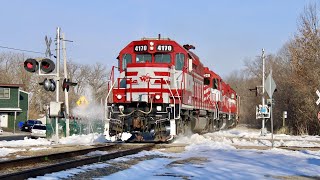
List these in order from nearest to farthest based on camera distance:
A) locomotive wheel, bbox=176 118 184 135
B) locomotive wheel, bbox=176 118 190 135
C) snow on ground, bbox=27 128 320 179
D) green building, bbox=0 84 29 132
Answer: snow on ground, bbox=27 128 320 179 → locomotive wheel, bbox=176 118 184 135 → locomotive wheel, bbox=176 118 190 135 → green building, bbox=0 84 29 132

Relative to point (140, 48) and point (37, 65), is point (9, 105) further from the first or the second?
point (140, 48)

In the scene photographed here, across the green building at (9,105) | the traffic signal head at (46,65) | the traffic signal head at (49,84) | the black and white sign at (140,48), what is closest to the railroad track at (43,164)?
the black and white sign at (140,48)

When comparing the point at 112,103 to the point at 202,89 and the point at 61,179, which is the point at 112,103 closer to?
the point at 202,89

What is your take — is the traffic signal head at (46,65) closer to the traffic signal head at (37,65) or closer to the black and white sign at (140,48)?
the traffic signal head at (37,65)

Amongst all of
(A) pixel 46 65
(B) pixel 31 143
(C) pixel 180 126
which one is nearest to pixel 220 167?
(C) pixel 180 126

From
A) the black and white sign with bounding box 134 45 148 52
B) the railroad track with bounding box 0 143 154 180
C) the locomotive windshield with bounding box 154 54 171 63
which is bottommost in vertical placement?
the railroad track with bounding box 0 143 154 180

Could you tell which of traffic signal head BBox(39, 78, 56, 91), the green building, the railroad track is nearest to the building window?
the green building

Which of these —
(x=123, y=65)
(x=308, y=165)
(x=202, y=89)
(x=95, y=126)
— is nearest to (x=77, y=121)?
(x=95, y=126)

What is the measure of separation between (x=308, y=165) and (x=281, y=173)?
2.12m

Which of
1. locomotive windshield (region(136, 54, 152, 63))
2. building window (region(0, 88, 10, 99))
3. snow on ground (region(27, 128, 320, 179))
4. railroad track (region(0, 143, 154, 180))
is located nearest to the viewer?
railroad track (region(0, 143, 154, 180))

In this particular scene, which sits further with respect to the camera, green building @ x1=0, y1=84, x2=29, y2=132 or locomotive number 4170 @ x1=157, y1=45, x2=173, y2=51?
green building @ x1=0, y1=84, x2=29, y2=132

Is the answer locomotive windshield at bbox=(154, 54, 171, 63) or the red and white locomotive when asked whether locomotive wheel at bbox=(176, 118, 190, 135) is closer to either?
the red and white locomotive

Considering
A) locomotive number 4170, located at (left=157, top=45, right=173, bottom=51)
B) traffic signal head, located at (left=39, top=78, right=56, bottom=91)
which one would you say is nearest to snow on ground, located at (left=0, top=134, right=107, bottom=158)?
traffic signal head, located at (left=39, top=78, right=56, bottom=91)

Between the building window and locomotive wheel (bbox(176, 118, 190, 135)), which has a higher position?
the building window
